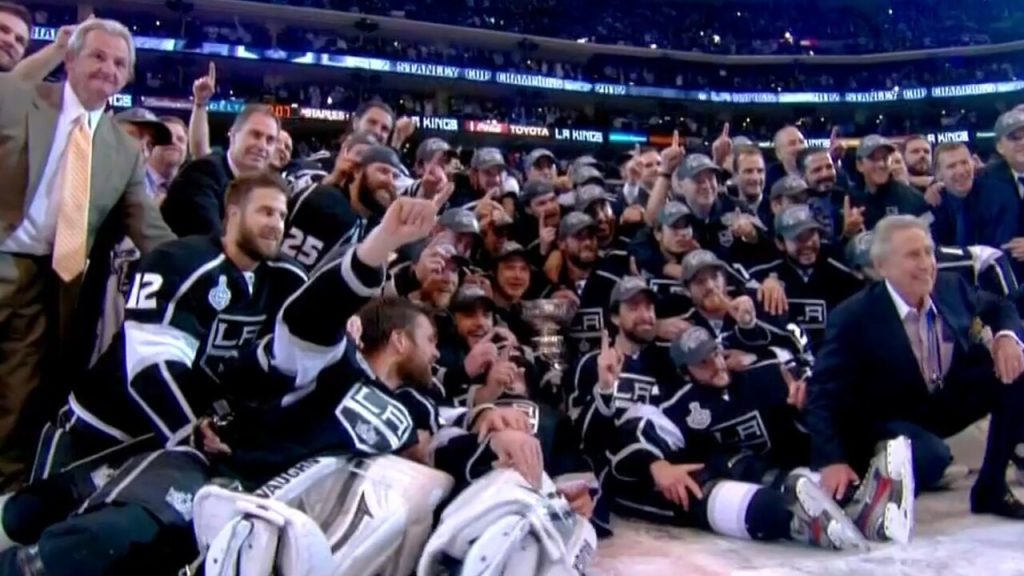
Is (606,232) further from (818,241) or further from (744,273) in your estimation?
(818,241)

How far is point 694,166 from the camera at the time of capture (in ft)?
17.7

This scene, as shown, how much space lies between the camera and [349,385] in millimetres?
2533

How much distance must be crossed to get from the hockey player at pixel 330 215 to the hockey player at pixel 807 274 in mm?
2225

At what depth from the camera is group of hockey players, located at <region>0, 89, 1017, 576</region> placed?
2.23 m

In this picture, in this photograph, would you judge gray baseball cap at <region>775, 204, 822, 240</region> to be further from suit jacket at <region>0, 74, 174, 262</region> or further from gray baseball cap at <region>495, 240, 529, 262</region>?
suit jacket at <region>0, 74, 174, 262</region>

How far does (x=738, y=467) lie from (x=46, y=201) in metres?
2.74

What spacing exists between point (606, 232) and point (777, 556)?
2826mm

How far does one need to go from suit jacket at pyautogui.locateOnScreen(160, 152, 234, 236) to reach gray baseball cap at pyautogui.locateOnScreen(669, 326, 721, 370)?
194 centimetres

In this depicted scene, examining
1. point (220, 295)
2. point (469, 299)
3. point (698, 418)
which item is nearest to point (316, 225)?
point (469, 299)

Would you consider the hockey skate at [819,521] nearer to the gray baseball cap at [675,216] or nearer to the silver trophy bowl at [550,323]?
the silver trophy bowl at [550,323]

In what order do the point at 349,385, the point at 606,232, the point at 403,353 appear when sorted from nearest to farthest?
the point at 349,385 → the point at 403,353 → the point at 606,232

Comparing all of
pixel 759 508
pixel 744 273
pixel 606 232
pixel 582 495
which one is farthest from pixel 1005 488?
pixel 606 232

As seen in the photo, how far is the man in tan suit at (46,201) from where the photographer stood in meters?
3.03

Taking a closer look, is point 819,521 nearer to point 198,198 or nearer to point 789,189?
point 198,198
